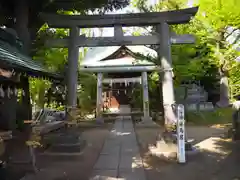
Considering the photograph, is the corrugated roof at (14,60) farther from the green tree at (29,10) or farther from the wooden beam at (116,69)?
Result: the wooden beam at (116,69)

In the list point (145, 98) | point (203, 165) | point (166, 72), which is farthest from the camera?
point (145, 98)

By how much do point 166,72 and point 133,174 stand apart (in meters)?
3.61

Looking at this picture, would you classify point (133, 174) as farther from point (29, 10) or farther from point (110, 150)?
point (29, 10)

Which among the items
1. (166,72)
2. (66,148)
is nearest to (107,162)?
(66,148)

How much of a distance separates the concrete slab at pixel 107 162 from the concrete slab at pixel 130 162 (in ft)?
0.46

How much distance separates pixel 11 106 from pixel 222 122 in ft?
38.6

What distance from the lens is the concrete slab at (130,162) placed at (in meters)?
6.54

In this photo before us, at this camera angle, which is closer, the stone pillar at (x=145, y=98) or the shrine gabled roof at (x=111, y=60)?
the stone pillar at (x=145, y=98)

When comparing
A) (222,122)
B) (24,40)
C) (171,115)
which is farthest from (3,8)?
(222,122)

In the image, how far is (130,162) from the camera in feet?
22.8

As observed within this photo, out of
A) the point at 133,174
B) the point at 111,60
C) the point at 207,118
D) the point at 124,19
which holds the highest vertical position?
the point at 111,60

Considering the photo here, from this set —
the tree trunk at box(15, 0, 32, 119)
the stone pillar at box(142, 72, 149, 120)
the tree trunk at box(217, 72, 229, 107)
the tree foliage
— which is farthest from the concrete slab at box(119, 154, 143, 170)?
the tree trunk at box(217, 72, 229, 107)

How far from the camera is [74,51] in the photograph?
8.62 m

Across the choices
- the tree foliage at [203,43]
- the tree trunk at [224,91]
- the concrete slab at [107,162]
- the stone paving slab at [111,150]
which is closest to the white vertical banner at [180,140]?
the concrete slab at [107,162]
